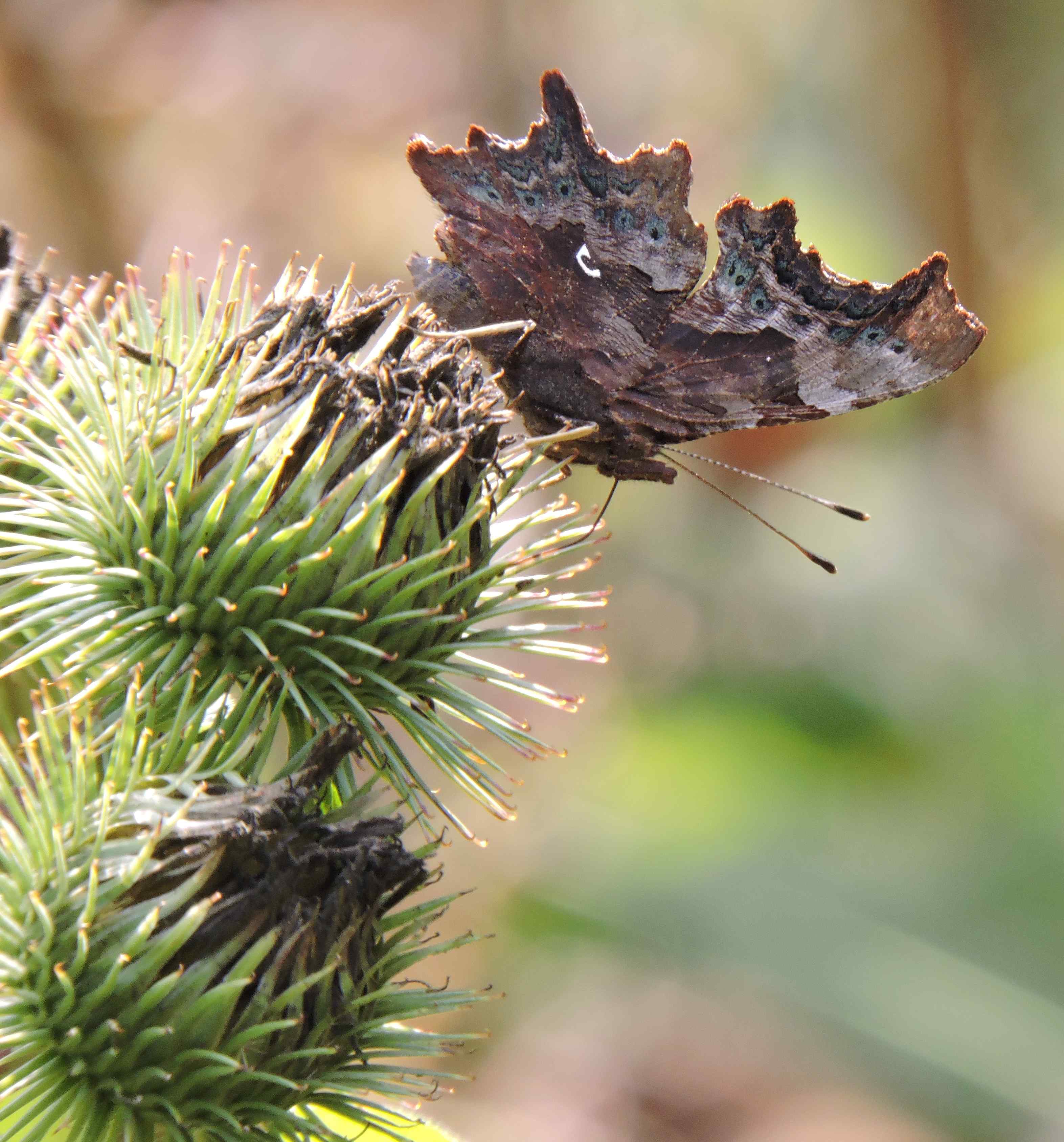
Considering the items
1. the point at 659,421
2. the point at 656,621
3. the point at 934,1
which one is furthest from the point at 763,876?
the point at 934,1

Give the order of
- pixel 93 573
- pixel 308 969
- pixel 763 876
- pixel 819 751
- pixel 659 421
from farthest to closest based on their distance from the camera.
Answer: pixel 819 751
pixel 763 876
pixel 659 421
pixel 93 573
pixel 308 969

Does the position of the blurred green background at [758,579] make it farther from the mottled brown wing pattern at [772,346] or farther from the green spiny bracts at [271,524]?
the green spiny bracts at [271,524]

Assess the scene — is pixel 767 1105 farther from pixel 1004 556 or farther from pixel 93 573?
pixel 93 573

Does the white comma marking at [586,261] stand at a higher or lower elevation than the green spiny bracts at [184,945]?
higher

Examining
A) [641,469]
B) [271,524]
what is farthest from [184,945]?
[641,469]

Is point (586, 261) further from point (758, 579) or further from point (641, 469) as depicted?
point (758, 579)

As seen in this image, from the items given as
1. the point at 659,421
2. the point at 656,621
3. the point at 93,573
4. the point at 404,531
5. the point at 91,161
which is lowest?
the point at 93,573

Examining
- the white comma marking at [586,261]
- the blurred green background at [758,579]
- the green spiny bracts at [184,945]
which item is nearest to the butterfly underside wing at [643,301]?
the white comma marking at [586,261]
